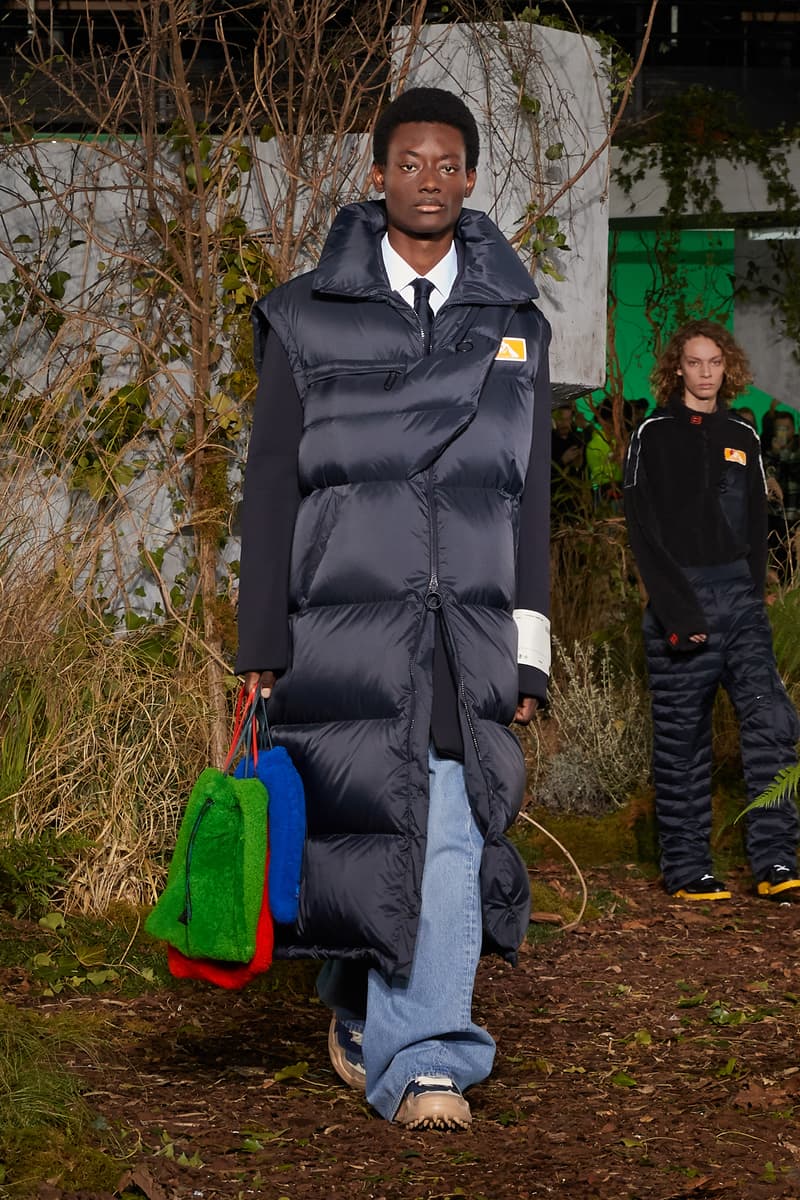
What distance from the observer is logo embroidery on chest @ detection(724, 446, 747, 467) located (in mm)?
5715

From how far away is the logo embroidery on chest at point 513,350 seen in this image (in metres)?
3.36

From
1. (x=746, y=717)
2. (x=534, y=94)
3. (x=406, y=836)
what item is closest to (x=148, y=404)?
(x=534, y=94)

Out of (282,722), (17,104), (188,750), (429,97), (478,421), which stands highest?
(17,104)

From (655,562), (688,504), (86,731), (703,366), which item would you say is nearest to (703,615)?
(655,562)

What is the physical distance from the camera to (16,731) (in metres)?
4.82

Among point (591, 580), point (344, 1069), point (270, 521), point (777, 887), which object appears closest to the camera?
point (270, 521)

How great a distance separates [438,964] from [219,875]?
1.51ft

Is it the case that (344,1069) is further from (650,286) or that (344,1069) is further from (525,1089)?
(650,286)

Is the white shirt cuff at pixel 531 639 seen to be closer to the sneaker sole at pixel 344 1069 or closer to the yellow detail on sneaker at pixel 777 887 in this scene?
the sneaker sole at pixel 344 1069

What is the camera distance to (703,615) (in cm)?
556

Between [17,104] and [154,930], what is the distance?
438cm

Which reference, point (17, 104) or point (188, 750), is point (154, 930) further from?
point (17, 104)

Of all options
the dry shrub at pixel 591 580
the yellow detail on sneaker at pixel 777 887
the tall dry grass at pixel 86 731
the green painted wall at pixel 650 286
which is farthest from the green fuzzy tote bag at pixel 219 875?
the green painted wall at pixel 650 286

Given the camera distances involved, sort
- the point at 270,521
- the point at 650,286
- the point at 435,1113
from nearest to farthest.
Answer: the point at 435,1113
the point at 270,521
the point at 650,286
